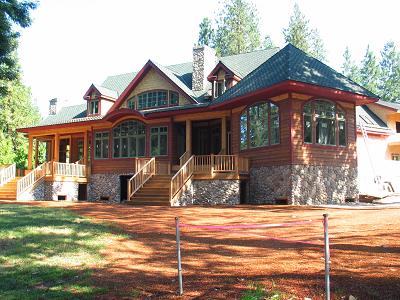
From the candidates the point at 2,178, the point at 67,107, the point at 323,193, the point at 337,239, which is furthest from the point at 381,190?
the point at 67,107

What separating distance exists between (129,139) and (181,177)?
7101 mm

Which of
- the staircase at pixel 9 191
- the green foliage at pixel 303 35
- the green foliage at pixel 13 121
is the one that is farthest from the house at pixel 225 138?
the green foliage at pixel 303 35

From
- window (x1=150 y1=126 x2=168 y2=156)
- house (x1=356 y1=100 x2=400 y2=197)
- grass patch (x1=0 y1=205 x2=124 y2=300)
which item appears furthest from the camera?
window (x1=150 y1=126 x2=168 y2=156)

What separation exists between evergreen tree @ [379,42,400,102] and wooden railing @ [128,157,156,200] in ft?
Answer: 158

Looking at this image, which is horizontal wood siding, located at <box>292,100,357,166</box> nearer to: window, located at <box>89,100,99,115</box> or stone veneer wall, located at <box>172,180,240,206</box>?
stone veneer wall, located at <box>172,180,240,206</box>

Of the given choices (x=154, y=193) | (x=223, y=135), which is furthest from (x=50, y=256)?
(x=223, y=135)

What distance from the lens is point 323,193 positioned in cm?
1684

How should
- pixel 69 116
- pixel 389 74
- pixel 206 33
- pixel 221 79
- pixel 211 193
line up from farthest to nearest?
1. pixel 389 74
2. pixel 206 33
3. pixel 69 116
4. pixel 221 79
5. pixel 211 193

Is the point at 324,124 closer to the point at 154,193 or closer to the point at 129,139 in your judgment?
the point at 154,193

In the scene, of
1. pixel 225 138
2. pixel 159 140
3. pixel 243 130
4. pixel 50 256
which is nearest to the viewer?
pixel 50 256

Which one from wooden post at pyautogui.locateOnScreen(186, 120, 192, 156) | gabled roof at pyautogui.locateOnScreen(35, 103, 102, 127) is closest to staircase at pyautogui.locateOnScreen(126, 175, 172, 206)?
wooden post at pyautogui.locateOnScreen(186, 120, 192, 156)

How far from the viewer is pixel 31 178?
22.1m

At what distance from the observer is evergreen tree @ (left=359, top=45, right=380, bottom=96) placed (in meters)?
58.7

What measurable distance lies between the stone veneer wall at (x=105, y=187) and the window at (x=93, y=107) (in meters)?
4.49
